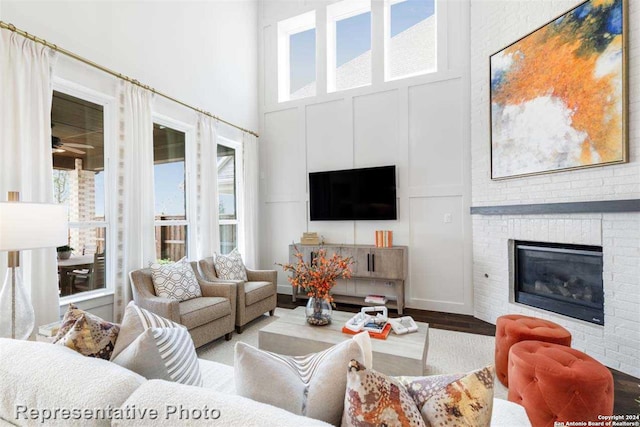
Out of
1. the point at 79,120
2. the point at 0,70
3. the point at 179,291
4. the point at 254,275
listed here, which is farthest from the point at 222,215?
the point at 0,70

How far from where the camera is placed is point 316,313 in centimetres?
249

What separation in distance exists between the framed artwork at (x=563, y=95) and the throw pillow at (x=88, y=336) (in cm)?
361

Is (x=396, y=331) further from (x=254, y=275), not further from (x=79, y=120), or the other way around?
(x=79, y=120)

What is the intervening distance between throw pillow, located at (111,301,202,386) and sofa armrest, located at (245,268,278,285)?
2.58 metres

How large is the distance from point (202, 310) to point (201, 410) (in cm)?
216

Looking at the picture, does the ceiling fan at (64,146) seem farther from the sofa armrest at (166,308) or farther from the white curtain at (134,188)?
the sofa armrest at (166,308)

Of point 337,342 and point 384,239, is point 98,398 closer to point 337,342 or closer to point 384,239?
point 337,342

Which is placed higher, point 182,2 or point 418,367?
point 182,2

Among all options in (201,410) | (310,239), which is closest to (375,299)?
(310,239)

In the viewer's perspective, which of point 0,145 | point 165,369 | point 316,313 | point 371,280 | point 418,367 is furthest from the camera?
point 371,280

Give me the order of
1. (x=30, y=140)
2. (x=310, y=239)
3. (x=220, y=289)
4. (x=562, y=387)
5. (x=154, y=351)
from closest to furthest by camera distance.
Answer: (x=154, y=351) → (x=562, y=387) → (x=30, y=140) → (x=220, y=289) → (x=310, y=239)

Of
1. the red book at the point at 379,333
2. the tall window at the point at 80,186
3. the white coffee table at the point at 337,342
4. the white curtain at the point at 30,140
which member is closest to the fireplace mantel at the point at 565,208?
the white coffee table at the point at 337,342

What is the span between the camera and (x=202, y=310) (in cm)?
276

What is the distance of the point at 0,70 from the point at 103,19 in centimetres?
110
